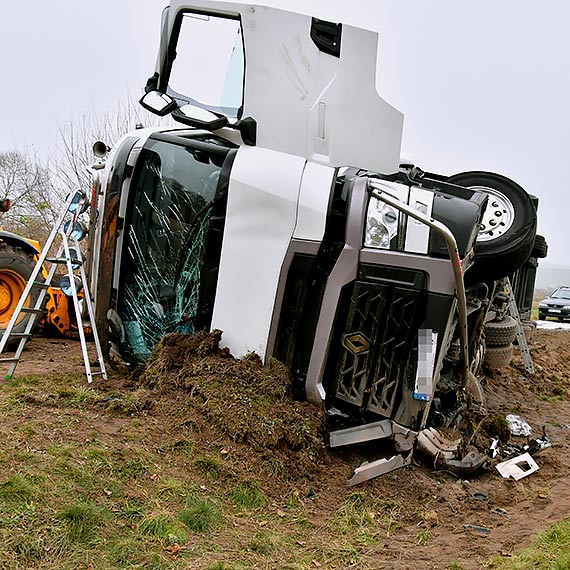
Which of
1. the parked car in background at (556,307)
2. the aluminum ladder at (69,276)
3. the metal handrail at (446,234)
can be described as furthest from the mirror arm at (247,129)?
the parked car in background at (556,307)

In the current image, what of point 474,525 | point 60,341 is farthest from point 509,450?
point 60,341

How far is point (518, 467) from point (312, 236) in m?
2.22

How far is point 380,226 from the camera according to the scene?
4203 millimetres

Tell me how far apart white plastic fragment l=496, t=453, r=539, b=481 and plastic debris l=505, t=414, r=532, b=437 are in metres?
0.90

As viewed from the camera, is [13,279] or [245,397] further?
[13,279]

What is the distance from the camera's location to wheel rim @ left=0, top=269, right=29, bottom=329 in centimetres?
689

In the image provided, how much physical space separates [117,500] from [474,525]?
1965 millimetres

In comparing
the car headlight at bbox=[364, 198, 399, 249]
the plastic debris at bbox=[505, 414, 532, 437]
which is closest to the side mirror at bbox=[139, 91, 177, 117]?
the car headlight at bbox=[364, 198, 399, 249]

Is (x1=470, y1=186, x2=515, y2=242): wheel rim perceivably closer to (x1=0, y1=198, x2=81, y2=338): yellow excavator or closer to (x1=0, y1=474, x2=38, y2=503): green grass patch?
(x1=0, y1=474, x2=38, y2=503): green grass patch

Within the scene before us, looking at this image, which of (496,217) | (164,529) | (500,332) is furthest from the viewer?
(500,332)

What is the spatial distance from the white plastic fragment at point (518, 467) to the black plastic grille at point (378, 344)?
40.2 inches

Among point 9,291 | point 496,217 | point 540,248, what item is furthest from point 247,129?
point 540,248

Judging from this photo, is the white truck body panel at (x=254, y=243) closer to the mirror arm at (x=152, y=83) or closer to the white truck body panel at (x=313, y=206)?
the white truck body panel at (x=313, y=206)

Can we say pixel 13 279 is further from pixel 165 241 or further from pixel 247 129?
pixel 247 129
